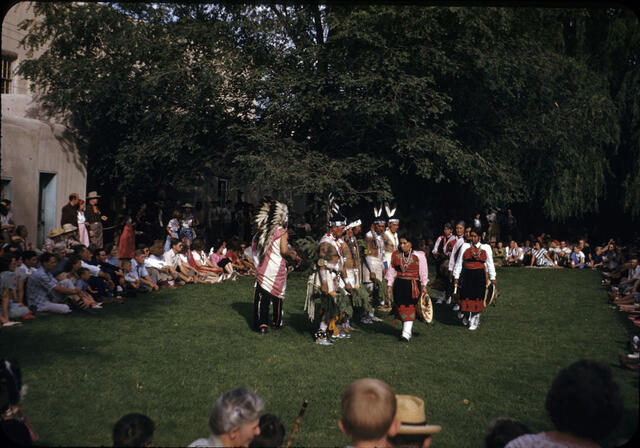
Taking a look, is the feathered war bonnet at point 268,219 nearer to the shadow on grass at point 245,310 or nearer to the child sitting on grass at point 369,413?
the shadow on grass at point 245,310

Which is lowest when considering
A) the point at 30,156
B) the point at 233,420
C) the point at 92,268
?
the point at 92,268

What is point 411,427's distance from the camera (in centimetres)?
288

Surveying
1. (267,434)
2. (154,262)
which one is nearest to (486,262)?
(154,262)

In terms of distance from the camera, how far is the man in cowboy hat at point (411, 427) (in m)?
2.87

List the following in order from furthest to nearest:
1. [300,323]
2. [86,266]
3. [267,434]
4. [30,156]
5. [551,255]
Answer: [551,255]
[30,156]
[86,266]
[300,323]
[267,434]

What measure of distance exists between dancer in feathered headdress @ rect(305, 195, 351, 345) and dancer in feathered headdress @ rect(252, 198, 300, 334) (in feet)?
2.00

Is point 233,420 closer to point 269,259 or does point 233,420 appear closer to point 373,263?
point 269,259

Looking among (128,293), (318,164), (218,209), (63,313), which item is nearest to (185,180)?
(218,209)

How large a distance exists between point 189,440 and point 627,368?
6.01 meters

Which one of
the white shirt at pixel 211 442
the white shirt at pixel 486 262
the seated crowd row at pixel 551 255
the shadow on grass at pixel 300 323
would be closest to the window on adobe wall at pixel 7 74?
the shadow on grass at pixel 300 323

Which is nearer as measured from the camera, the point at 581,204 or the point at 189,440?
the point at 189,440

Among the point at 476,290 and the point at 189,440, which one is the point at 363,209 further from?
the point at 189,440

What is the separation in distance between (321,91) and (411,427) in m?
16.2

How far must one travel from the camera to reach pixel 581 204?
22.0 meters
